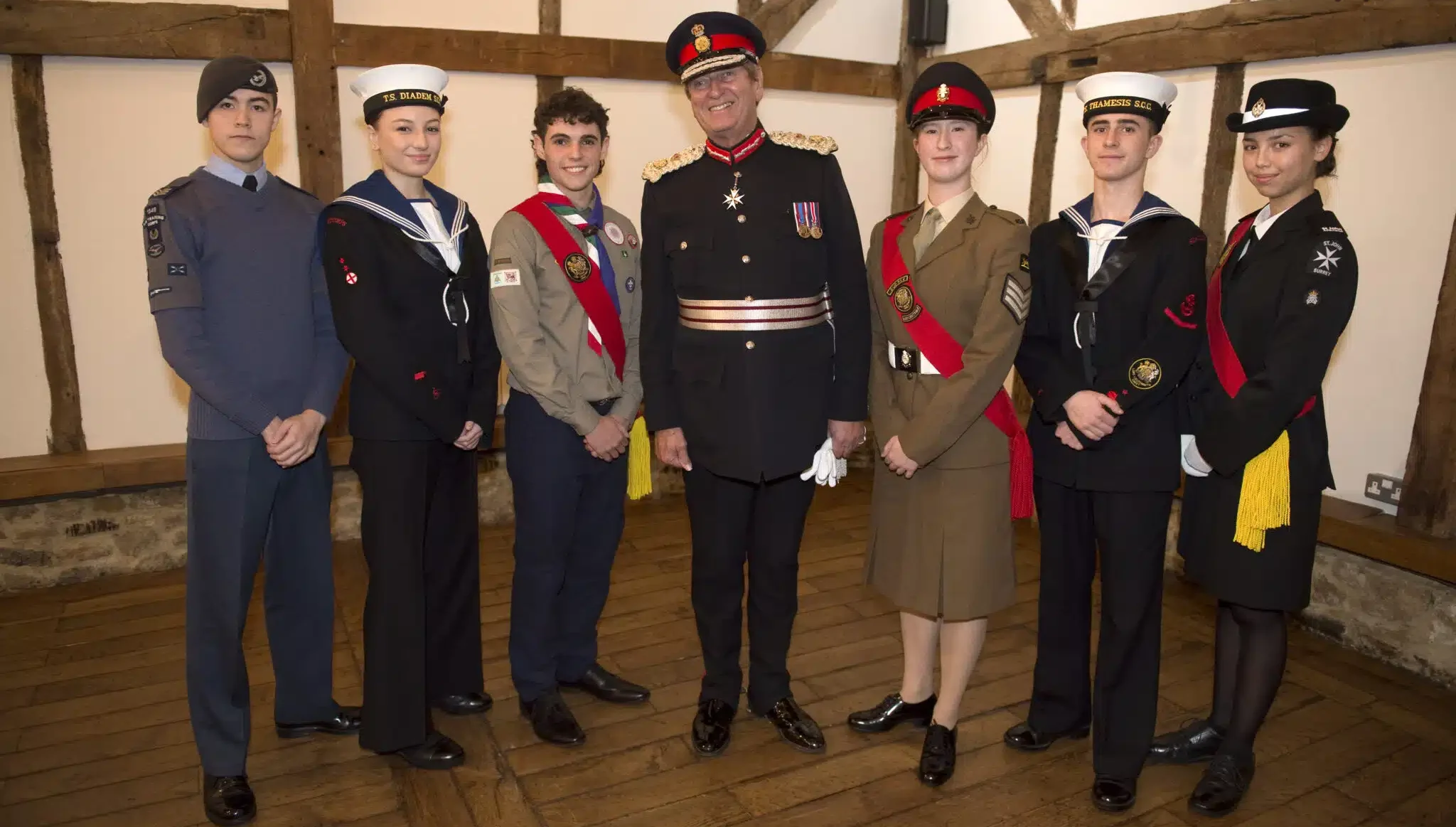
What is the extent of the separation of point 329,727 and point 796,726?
1.33 metres

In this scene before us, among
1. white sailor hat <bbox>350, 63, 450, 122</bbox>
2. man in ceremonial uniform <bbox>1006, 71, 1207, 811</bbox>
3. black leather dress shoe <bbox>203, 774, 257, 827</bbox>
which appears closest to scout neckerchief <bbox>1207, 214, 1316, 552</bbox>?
man in ceremonial uniform <bbox>1006, 71, 1207, 811</bbox>

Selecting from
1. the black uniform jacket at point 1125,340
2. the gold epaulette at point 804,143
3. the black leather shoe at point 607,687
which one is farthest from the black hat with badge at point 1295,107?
the black leather shoe at point 607,687

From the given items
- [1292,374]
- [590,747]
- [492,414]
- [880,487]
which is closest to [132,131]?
[492,414]

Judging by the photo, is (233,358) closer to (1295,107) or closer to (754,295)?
(754,295)

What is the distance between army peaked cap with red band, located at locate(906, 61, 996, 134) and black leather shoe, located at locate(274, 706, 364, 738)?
2235mm

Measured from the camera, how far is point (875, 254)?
8.51ft

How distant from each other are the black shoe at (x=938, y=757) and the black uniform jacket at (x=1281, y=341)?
967 mm

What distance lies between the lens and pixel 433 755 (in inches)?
103

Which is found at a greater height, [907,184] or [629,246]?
[907,184]

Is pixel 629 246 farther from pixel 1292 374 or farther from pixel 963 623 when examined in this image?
pixel 1292 374

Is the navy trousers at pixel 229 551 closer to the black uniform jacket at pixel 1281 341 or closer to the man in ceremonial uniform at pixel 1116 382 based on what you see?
the man in ceremonial uniform at pixel 1116 382

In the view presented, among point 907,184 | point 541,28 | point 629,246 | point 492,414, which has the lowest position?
point 492,414

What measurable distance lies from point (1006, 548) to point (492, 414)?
1.41 meters

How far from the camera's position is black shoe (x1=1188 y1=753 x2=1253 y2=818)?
2.46 meters
